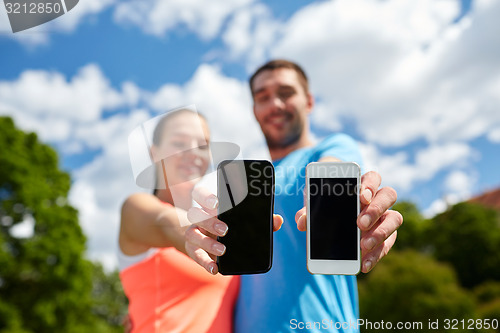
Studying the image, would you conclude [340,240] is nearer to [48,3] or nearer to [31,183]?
[48,3]

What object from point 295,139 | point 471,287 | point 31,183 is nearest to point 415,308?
point 471,287

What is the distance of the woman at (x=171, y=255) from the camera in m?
2.53

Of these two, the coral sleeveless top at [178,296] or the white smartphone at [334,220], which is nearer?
the white smartphone at [334,220]

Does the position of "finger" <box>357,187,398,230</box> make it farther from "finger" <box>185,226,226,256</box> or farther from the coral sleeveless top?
the coral sleeveless top

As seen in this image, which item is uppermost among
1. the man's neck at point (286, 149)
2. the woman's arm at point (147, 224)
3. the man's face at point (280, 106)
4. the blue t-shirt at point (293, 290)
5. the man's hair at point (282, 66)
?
the man's hair at point (282, 66)

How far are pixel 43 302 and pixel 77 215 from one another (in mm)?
3435

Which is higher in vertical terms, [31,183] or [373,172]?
[31,183]

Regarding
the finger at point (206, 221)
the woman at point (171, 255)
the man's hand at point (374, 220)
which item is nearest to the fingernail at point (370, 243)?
the man's hand at point (374, 220)

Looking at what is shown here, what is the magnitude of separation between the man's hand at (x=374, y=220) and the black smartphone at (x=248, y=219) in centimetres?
16

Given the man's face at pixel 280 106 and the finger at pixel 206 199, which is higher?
the man's face at pixel 280 106

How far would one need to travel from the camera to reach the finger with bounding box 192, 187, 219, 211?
5.81ft

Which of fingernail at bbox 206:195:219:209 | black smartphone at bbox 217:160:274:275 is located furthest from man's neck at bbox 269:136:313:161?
fingernail at bbox 206:195:219:209

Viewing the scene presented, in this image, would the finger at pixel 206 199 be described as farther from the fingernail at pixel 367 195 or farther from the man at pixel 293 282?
the fingernail at pixel 367 195

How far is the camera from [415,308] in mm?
30578
